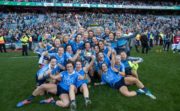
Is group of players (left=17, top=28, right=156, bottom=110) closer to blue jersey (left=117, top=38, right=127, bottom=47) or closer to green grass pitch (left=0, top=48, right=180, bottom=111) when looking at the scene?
blue jersey (left=117, top=38, right=127, bottom=47)

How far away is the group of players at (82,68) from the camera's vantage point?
26.9 feet

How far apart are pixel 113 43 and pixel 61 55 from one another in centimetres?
203

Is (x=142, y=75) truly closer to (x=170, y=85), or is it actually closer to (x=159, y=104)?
(x=170, y=85)

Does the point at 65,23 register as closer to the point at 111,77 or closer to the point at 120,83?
the point at 111,77

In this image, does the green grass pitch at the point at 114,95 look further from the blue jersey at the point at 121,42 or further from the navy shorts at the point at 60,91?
the blue jersey at the point at 121,42

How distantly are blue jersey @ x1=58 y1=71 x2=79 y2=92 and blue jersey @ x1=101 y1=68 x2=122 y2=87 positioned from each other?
1.23m

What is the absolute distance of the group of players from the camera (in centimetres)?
820

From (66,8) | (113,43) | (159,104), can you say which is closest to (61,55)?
(113,43)

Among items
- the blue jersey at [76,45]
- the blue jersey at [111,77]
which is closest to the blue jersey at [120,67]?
the blue jersey at [111,77]

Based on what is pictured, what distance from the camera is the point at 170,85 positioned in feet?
32.1

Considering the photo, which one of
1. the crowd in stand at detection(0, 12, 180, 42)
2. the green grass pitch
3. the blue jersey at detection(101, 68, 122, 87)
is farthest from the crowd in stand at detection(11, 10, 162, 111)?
the crowd in stand at detection(0, 12, 180, 42)

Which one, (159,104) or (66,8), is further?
(66,8)

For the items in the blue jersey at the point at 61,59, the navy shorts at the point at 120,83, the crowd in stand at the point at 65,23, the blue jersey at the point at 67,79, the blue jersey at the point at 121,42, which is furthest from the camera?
the crowd in stand at the point at 65,23

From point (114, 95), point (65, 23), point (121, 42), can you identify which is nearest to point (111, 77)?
point (114, 95)
